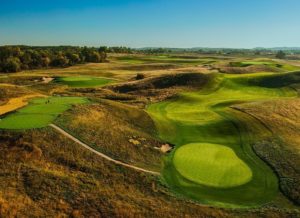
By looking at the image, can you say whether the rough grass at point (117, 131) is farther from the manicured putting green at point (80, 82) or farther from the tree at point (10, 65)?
the tree at point (10, 65)

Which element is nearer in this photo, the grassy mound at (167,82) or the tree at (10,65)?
the grassy mound at (167,82)

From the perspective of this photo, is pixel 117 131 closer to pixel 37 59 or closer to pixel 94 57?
pixel 37 59

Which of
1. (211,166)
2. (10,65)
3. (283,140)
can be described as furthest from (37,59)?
(211,166)

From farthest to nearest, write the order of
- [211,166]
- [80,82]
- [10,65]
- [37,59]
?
1. [37,59]
2. [10,65]
3. [80,82]
4. [211,166]

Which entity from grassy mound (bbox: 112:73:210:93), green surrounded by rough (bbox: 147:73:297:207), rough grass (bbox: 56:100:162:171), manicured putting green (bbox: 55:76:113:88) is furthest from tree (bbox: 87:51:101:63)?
rough grass (bbox: 56:100:162:171)

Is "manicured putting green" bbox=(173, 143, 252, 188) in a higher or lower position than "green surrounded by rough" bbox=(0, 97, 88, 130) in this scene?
lower

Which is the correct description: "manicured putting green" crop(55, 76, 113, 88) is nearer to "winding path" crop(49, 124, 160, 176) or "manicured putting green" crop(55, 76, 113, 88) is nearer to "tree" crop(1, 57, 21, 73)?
"tree" crop(1, 57, 21, 73)

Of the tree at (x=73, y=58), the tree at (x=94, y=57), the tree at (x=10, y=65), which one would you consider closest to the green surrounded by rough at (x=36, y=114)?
the tree at (x=10, y=65)
